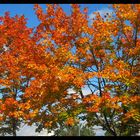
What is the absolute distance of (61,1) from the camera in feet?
15.9

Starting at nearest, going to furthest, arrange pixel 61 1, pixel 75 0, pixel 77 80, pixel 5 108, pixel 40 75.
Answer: pixel 75 0 < pixel 61 1 < pixel 77 80 < pixel 40 75 < pixel 5 108

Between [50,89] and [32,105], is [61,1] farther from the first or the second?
[32,105]

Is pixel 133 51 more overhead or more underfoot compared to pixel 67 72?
more overhead

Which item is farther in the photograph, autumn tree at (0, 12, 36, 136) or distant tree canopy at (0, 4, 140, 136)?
autumn tree at (0, 12, 36, 136)

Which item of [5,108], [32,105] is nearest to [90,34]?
[32,105]

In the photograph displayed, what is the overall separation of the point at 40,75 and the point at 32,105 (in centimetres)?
193

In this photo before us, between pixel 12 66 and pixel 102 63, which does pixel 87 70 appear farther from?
pixel 12 66

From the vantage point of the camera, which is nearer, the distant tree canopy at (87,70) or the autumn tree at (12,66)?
the distant tree canopy at (87,70)

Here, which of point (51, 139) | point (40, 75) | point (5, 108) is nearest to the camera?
point (51, 139)

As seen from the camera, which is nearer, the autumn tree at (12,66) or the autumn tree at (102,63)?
the autumn tree at (102,63)

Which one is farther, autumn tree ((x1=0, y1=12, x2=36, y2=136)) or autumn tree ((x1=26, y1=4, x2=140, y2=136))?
autumn tree ((x1=0, y1=12, x2=36, y2=136))

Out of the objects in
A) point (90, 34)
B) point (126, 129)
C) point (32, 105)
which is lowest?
point (126, 129)

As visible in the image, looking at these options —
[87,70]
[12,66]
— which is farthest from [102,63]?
[12,66]

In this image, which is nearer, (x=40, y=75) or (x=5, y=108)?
(x=40, y=75)
